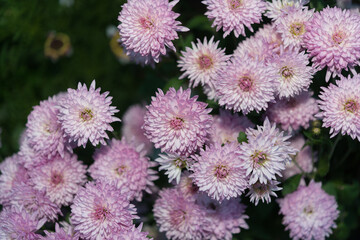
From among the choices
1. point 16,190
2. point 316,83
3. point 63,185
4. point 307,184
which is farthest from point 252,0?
point 16,190

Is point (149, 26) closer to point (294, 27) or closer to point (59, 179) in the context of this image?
point (294, 27)

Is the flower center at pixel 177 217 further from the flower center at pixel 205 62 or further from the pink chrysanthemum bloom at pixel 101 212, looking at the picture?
the flower center at pixel 205 62

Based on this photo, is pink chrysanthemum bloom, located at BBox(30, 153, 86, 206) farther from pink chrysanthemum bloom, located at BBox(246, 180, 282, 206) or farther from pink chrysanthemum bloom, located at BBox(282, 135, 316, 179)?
pink chrysanthemum bloom, located at BBox(282, 135, 316, 179)

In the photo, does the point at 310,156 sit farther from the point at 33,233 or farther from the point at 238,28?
the point at 33,233

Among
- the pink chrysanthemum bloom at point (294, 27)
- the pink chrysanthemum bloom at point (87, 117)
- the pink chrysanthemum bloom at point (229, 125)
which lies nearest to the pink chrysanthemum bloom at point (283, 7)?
the pink chrysanthemum bloom at point (294, 27)

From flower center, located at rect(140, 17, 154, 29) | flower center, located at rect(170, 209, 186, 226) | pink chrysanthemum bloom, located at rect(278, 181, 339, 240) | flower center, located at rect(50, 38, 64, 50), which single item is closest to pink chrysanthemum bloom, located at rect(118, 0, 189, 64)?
flower center, located at rect(140, 17, 154, 29)

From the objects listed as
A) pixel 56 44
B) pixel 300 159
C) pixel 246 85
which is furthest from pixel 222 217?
pixel 56 44
